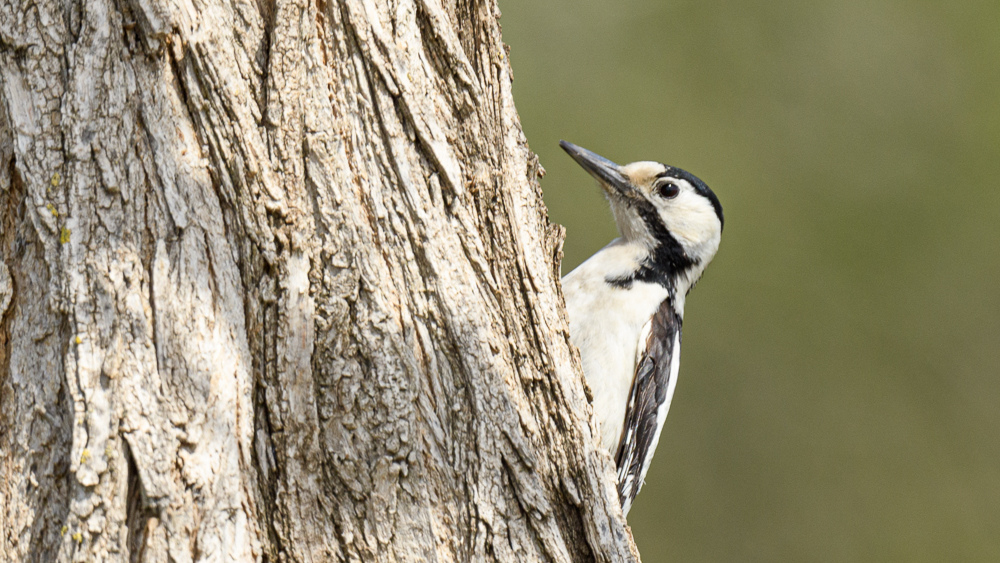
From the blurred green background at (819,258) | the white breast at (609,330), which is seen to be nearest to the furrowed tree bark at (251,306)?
the white breast at (609,330)

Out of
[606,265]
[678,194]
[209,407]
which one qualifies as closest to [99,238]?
[209,407]

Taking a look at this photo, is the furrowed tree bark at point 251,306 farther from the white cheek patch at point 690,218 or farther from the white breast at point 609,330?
the white cheek patch at point 690,218

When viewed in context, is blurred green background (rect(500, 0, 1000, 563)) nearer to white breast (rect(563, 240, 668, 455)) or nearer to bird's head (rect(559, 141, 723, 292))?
bird's head (rect(559, 141, 723, 292))

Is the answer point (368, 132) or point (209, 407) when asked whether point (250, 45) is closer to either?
point (368, 132)

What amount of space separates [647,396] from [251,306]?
6.36 ft

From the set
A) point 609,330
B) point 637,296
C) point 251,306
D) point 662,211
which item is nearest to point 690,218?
point 662,211

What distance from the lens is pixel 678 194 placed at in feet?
11.4

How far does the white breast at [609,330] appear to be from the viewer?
3.05 meters

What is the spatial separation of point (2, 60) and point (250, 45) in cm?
44

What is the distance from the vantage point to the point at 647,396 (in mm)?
3211

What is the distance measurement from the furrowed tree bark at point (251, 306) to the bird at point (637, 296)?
4.35 ft

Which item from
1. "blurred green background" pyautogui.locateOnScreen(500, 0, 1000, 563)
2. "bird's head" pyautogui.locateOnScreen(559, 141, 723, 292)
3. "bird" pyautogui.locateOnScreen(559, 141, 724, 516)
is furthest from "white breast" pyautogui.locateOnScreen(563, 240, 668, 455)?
"blurred green background" pyautogui.locateOnScreen(500, 0, 1000, 563)

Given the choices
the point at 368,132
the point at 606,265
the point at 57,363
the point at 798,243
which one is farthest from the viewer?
the point at 798,243

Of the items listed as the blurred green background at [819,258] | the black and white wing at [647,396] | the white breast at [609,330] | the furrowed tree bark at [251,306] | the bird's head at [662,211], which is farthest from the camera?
the blurred green background at [819,258]
